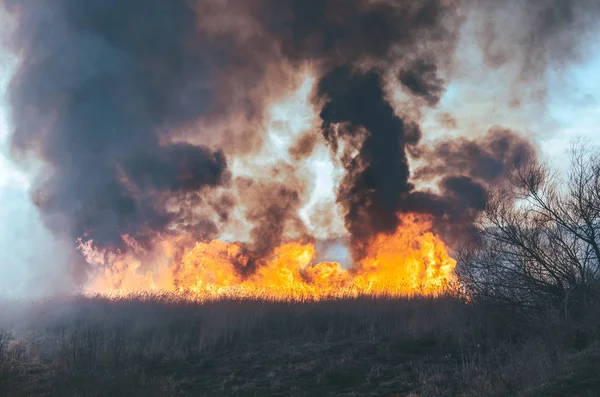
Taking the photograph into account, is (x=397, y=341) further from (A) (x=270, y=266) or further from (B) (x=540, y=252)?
(A) (x=270, y=266)

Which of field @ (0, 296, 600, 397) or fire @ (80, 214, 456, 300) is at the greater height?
fire @ (80, 214, 456, 300)

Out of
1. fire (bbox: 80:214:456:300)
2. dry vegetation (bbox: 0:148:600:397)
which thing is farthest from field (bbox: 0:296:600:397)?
fire (bbox: 80:214:456:300)

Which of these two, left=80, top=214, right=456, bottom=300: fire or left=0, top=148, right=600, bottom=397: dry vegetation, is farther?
left=80, top=214, right=456, bottom=300: fire

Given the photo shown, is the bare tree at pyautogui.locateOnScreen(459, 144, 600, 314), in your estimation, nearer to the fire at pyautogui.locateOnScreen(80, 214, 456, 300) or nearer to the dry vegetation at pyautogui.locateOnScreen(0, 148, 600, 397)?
the dry vegetation at pyautogui.locateOnScreen(0, 148, 600, 397)

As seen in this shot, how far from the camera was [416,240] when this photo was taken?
84.1ft

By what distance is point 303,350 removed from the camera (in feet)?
44.3

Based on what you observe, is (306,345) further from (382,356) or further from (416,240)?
(416,240)

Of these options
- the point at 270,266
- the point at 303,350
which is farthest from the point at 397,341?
the point at 270,266

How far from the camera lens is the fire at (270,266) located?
80.5 ft

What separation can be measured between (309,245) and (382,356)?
15.1m

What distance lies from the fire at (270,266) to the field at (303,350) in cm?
631

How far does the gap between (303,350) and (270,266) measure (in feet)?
45.9

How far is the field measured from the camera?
858 centimetres

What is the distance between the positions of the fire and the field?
6.31 m
